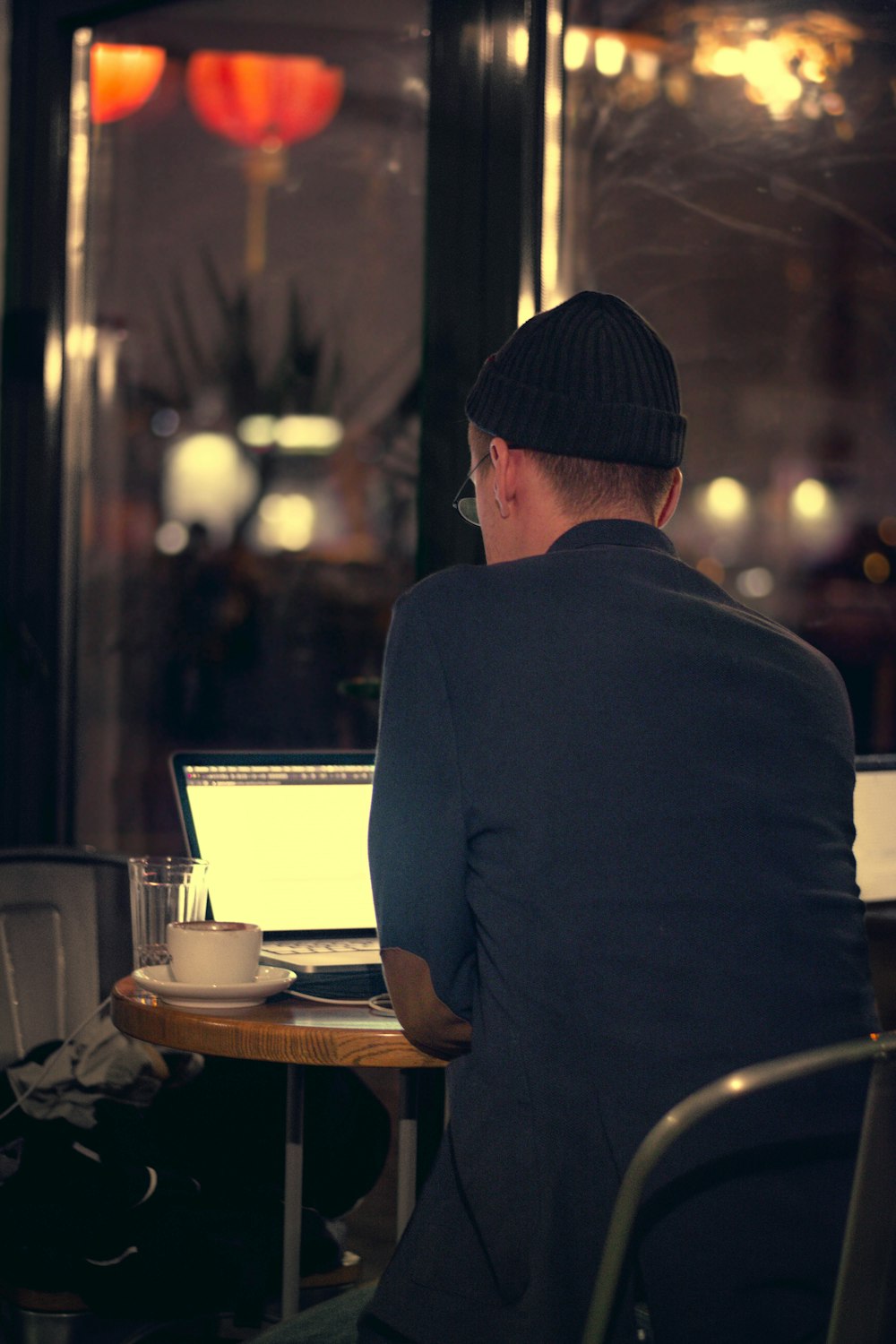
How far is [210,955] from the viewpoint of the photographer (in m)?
1.55

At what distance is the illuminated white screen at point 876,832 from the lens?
233 centimetres

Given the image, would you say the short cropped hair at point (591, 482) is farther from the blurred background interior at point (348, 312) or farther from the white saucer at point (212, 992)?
the blurred background interior at point (348, 312)

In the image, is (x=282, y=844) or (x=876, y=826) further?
(x=876, y=826)

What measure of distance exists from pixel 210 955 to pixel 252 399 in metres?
4.03

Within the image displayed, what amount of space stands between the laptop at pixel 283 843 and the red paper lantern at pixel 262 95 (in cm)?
303

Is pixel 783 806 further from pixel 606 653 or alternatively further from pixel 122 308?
pixel 122 308

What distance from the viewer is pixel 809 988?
1024 millimetres

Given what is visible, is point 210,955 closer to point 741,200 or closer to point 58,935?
point 58,935

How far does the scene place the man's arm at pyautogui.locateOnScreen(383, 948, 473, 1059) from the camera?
3.90ft

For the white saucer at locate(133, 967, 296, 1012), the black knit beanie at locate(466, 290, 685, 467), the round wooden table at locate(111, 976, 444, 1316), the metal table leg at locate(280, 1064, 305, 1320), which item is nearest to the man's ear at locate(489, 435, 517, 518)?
the black knit beanie at locate(466, 290, 685, 467)

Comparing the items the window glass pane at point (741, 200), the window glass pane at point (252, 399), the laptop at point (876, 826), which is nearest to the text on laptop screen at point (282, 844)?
the laptop at point (876, 826)

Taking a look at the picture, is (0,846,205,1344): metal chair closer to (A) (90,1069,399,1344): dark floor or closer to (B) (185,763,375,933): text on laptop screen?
(A) (90,1069,399,1344): dark floor

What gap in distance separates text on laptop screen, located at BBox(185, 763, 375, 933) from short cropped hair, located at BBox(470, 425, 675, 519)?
0.71 m

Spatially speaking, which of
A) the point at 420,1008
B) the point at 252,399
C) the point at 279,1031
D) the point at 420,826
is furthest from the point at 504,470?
the point at 252,399
